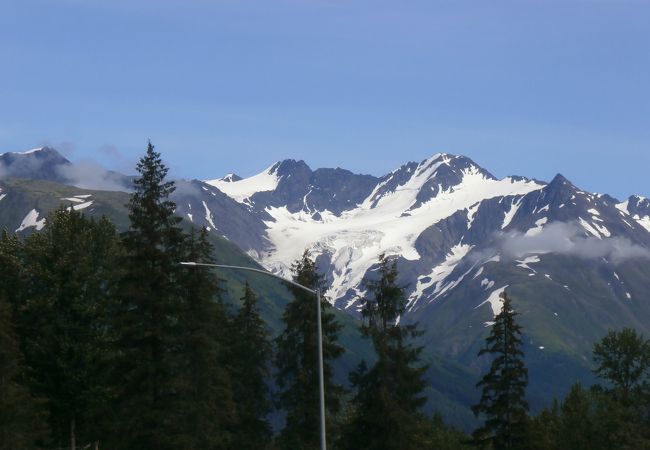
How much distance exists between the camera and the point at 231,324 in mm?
80125

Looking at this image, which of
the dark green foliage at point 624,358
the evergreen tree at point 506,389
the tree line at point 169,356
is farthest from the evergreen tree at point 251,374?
the dark green foliage at point 624,358

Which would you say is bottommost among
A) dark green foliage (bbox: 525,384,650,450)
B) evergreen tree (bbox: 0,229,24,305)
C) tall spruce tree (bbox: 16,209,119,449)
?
dark green foliage (bbox: 525,384,650,450)

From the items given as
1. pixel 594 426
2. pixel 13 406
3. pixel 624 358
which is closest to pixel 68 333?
pixel 13 406

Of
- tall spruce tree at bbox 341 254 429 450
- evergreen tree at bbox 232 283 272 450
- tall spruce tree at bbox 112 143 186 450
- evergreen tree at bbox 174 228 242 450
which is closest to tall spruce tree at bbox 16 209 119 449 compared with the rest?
evergreen tree at bbox 174 228 242 450

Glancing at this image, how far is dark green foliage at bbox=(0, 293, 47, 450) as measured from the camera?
61312 millimetres

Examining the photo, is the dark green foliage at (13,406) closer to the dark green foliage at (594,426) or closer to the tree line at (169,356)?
the tree line at (169,356)

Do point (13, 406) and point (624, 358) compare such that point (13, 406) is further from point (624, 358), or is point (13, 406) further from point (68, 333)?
A: point (624, 358)

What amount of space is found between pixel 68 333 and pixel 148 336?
515 inches

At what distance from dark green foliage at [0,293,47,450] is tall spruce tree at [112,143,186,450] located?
6.63 metres

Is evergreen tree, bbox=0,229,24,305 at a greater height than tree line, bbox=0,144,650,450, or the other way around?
evergreen tree, bbox=0,229,24,305

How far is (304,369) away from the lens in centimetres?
6912

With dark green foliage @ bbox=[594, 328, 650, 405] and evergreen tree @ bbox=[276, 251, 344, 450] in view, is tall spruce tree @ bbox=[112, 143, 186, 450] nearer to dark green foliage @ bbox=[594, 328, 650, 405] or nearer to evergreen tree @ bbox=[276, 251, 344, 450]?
evergreen tree @ bbox=[276, 251, 344, 450]

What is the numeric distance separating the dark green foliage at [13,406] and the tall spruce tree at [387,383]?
19200 mm

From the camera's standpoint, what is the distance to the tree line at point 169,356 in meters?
58.8
